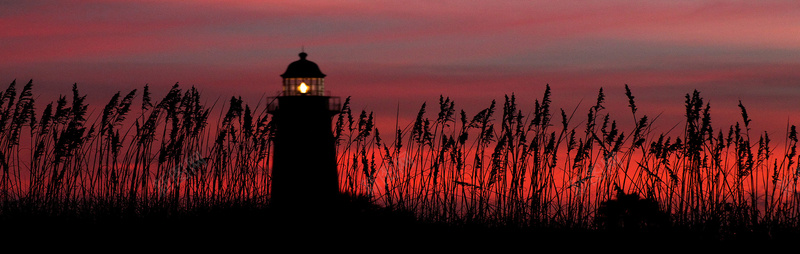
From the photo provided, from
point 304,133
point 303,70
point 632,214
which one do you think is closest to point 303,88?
point 303,70

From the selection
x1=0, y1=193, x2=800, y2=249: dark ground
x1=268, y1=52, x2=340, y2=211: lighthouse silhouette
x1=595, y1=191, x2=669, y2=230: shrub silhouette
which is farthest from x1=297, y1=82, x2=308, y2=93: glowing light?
x1=595, y1=191, x2=669, y2=230: shrub silhouette

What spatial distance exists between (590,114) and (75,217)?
199 inches

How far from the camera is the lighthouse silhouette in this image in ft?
39.2

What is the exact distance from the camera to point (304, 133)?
12.3 metres

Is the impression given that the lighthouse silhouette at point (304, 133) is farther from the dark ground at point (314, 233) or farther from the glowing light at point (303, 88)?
the dark ground at point (314, 233)

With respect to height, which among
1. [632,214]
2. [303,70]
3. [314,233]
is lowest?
[314,233]

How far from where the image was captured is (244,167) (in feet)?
29.0

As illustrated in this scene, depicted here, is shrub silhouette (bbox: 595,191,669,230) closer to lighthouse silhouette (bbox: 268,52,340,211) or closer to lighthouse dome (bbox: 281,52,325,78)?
lighthouse silhouette (bbox: 268,52,340,211)

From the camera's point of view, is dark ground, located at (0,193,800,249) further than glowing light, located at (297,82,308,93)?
No

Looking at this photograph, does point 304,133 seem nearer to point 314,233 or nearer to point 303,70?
point 303,70

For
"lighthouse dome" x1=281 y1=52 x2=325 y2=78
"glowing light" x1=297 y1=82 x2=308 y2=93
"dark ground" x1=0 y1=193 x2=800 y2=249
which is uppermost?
"lighthouse dome" x1=281 y1=52 x2=325 y2=78

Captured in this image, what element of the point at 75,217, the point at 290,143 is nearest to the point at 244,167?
→ the point at 75,217

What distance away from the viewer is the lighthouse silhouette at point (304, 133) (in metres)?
11.9

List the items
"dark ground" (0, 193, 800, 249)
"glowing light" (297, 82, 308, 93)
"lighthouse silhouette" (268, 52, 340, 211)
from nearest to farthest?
"dark ground" (0, 193, 800, 249) < "lighthouse silhouette" (268, 52, 340, 211) < "glowing light" (297, 82, 308, 93)
